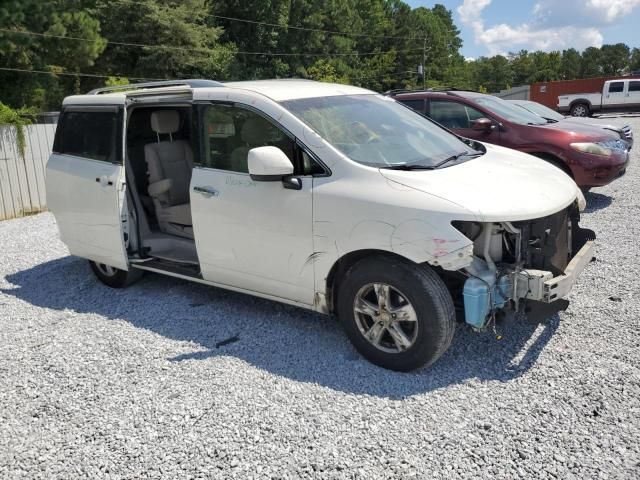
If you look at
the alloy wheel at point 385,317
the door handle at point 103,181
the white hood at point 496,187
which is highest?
the white hood at point 496,187

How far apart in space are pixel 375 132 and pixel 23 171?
8.95 metres

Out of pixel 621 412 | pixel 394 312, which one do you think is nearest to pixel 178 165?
pixel 394 312

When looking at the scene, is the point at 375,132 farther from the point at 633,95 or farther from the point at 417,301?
the point at 633,95

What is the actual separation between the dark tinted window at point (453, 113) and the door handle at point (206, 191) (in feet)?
16.7

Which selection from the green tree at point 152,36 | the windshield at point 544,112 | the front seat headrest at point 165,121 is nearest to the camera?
the front seat headrest at point 165,121

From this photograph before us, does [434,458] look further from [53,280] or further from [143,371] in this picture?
[53,280]

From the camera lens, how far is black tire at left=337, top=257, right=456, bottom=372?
339 centimetres

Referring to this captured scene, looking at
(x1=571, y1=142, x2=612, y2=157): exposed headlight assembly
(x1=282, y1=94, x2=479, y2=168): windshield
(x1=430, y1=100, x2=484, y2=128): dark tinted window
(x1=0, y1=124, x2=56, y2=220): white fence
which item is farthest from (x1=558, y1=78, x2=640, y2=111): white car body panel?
(x1=282, y1=94, x2=479, y2=168): windshield

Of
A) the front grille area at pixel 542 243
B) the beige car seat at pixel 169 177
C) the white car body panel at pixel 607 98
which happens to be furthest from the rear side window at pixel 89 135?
the white car body panel at pixel 607 98

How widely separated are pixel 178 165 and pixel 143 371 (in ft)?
8.86

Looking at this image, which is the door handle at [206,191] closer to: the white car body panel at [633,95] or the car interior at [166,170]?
the car interior at [166,170]

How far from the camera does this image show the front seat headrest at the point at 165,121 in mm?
5594

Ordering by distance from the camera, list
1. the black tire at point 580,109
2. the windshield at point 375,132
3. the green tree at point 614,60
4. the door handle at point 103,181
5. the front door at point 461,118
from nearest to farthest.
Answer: the windshield at point 375,132
the door handle at point 103,181
the front door at point 461,118
the black tire at point 580,109
the green tree at point 614,60

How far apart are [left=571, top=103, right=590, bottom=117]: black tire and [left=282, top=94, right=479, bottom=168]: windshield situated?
2793cm
